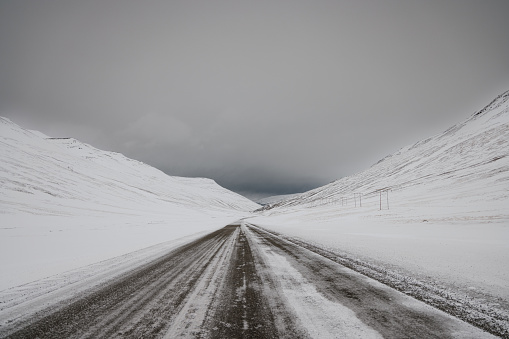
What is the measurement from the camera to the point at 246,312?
3666 mm

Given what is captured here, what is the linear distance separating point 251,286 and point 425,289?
3.41 metres

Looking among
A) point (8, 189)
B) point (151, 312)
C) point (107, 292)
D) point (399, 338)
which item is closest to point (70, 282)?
point (107, 292)

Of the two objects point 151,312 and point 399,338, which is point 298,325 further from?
point 151,312

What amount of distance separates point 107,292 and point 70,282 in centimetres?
201

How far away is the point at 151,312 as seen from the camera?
12.5ft

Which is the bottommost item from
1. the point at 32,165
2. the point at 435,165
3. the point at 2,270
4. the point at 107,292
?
the point at 2,270

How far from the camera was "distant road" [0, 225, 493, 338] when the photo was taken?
3.00 meters

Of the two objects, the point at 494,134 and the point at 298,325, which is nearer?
the point at 298,325

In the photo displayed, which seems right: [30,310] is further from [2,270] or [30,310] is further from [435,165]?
[435,165]

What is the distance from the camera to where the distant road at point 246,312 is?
9.83 ft

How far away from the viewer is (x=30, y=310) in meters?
4.17

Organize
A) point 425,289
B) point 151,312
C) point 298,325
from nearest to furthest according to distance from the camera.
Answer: point 298,325 < point 151,312 < point 425,289

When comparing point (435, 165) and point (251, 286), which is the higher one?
point (435, 165)

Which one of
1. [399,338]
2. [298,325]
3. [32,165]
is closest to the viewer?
[399,338]
